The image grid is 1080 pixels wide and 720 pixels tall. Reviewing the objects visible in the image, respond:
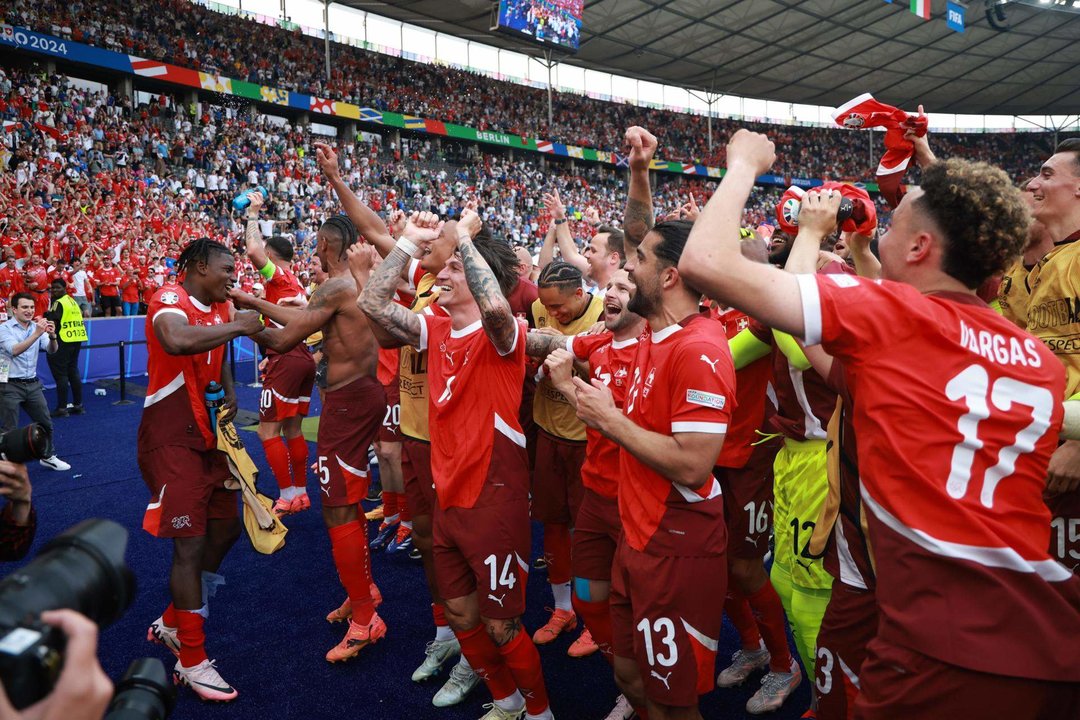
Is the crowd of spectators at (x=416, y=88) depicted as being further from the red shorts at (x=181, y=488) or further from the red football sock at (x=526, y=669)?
the red football sock at (x=526, y=669)

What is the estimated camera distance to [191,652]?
3.77m

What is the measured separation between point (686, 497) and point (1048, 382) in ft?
3.97

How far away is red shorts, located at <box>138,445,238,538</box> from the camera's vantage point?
12.5 ft

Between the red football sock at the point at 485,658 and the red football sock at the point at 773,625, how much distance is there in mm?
1386

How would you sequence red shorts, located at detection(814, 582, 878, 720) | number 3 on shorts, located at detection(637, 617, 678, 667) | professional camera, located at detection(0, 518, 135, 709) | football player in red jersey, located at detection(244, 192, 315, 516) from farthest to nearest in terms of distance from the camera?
football player in red jersey, located at detection(244, 192, 315, 516)
number 3 on shorts, located at detection(637, 617, 678, 667)
red shorts, located at detection(814, 582, 878, 720)
professional camera, located at detection(0, 518, 135, 709)

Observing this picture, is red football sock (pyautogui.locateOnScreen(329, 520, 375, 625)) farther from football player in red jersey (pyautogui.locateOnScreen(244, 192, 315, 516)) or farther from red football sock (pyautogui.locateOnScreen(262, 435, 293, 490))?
red football sock (pyautogui.locateOnScreen(262, 435, 293, 490))

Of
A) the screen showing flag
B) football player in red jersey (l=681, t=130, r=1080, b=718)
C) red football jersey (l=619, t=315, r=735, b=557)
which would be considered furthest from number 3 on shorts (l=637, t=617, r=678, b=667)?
the screen showing flag

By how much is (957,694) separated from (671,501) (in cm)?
112

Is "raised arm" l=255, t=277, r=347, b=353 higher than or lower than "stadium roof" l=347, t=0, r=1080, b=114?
lower

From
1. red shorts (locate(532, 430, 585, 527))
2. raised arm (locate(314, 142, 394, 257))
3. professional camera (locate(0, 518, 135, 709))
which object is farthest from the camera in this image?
raised arm (locate(314, 142, 394, 257))

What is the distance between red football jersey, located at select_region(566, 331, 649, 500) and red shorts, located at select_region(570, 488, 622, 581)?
0.22 feet

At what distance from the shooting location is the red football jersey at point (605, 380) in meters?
3.44

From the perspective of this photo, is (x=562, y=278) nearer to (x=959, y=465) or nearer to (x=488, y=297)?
(x=488, y=297)

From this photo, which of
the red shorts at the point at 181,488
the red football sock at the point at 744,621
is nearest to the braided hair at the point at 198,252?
the red shorts at the point at 181,488
